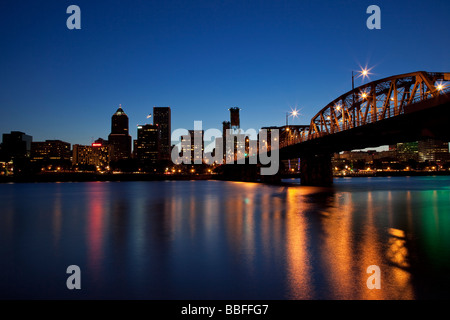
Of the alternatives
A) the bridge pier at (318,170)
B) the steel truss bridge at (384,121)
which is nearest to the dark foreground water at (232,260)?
the steel truss bridge at (384,121)

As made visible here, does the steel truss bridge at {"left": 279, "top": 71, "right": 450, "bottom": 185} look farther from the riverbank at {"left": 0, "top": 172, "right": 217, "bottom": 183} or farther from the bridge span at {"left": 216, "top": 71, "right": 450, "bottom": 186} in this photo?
the riverbank at {"left": 0, "top": 172, "right": 217, "bottom": 183}

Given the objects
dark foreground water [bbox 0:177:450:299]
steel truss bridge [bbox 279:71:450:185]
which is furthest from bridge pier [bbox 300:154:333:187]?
dark foreground water [bbox 0:177:450:299]

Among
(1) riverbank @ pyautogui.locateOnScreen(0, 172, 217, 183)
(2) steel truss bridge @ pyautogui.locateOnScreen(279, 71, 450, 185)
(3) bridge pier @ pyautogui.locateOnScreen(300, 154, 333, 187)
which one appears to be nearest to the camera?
(2) steel truss bridge @ pyautogui.locateOnScreen(279, 71, 450, 185)

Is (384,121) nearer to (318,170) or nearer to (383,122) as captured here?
(383,122)

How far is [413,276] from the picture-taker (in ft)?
29.6

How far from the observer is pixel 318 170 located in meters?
77.0

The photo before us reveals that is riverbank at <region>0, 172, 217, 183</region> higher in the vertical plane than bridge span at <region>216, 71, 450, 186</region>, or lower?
lower

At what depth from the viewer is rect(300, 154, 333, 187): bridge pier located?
249 feet

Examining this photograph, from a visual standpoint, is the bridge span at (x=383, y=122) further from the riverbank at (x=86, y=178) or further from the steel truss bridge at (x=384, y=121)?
the riverbank at (x=86, y=178)

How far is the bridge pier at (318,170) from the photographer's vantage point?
7600cm

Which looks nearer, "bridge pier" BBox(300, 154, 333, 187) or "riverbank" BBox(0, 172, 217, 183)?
"bridge pier" BBox(300, 154, 333, 187)

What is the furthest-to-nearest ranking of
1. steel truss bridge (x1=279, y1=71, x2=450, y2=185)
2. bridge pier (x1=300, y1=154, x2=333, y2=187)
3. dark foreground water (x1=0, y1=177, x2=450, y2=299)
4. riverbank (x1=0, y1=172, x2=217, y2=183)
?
1. riverbank (x1=0, y1=172, x2=217, y2=183)
2. bridge pier (x1=300, y1=154, x2=333, y2=187)
3. steel truss bridge (x1=279, y1=71, x2=450, y2=185)
4. dark foreground water (x1=0, y1=177, x2=450, y2=299)
